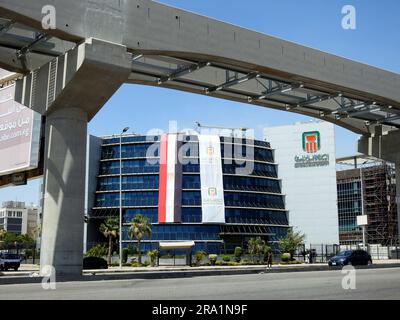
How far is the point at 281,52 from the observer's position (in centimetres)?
2962

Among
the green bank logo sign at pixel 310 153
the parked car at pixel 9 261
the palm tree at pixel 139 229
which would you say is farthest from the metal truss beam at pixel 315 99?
the green bank logo sign at pixel 310 153

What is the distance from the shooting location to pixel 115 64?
74.1ft

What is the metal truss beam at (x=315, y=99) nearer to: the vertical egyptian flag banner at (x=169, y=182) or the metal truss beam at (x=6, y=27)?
the metal truss beam at (x=6, y=27)

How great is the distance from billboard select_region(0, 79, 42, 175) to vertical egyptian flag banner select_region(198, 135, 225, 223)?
5509 centimetres

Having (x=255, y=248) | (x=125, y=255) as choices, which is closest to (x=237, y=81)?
(x=255, y=248)

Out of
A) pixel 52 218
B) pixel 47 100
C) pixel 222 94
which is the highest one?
pixel 222 94

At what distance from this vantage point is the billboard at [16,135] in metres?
40.9

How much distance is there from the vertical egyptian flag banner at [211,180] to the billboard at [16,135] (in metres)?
55.1

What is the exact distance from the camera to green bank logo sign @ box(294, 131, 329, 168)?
109m

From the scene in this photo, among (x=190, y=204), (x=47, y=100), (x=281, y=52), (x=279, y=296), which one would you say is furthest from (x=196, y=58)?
(x=190, y=204)

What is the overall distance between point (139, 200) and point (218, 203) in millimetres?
14326

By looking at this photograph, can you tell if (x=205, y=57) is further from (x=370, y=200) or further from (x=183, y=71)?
(x=370, y=200)

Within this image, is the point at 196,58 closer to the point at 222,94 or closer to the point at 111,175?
the point at 222,94
